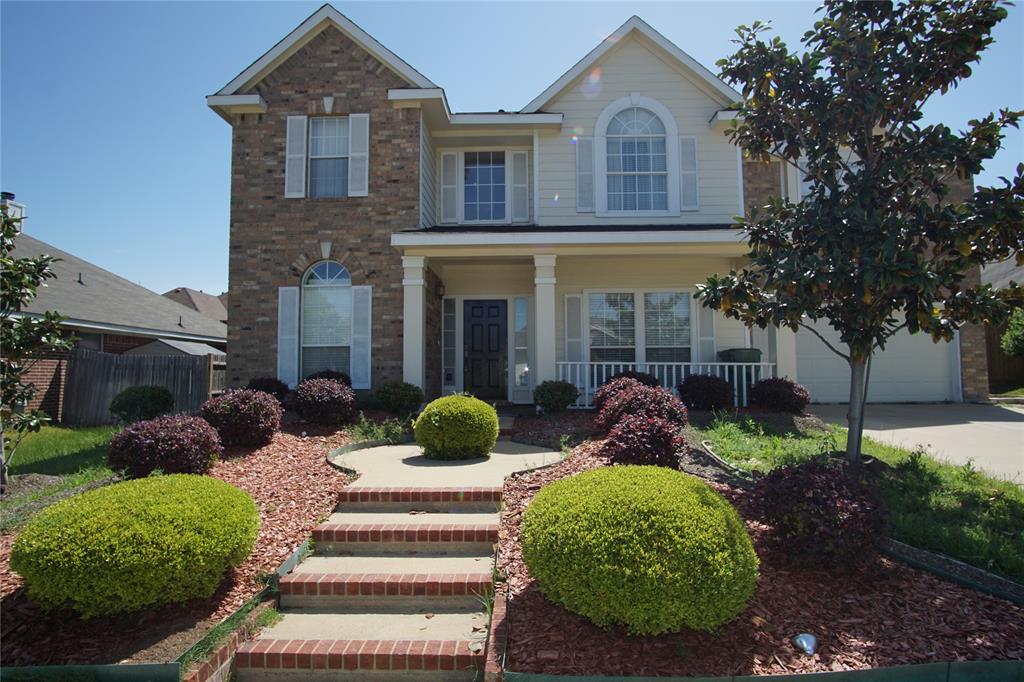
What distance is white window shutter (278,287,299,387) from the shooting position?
11609 millimetres

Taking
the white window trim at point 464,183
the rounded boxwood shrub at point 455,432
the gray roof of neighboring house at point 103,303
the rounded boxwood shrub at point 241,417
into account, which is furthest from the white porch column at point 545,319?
the gray roof of neighboring house at point 103,303

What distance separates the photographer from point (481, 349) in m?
13.3

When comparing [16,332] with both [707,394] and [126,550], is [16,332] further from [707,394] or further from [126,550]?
[707,394]

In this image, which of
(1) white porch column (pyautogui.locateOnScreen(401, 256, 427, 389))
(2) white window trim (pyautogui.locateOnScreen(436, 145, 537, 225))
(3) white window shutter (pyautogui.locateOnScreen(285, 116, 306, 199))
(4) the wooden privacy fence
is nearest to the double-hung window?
(2) white window trim (pyautogui.locateOnScreen(436, 145, 537, 225))

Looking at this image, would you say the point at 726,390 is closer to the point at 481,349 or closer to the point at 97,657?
the point at 481,349

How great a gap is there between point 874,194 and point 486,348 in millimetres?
8779

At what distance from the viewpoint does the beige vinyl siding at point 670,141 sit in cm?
1271

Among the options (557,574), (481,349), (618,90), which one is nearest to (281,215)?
(481,349)

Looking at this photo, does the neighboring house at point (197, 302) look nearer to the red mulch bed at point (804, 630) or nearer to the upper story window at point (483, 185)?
the upper story window at point (483, 185)

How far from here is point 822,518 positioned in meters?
4.22

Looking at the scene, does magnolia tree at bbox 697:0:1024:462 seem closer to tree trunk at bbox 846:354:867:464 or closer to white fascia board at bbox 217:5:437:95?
tree trunk at bbox 846:354:867:464

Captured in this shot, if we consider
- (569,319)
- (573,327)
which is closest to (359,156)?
(569,319)

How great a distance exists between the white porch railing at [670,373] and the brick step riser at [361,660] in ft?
25.2

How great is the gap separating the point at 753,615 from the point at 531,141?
11.4 metres
